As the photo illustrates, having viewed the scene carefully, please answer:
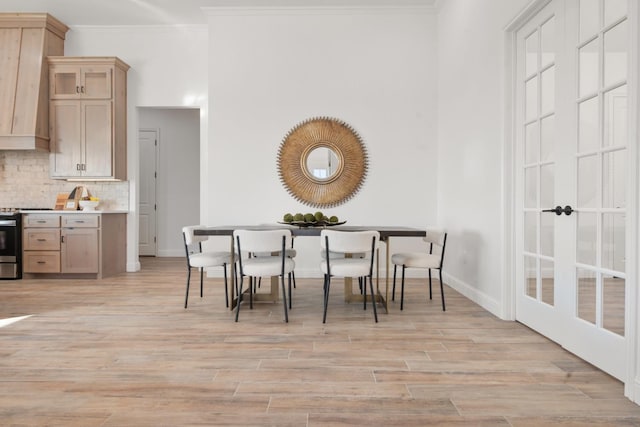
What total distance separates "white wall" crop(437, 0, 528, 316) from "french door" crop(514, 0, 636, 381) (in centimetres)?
22

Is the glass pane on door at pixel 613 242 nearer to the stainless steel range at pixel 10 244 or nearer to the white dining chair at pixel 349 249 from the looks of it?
the white dining chair at pixel 349 249

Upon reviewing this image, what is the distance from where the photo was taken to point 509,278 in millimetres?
3498

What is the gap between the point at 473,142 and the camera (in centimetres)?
426

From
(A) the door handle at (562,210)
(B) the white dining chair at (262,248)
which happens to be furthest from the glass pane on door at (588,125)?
(B) the white dining chair at (262,248)

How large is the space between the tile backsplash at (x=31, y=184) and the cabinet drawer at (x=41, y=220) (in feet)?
2.46

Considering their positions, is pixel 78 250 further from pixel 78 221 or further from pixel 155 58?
pixel 155 58

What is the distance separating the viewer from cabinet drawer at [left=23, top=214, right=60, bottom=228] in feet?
17.8

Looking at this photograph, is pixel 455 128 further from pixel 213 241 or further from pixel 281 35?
pixel 213 241

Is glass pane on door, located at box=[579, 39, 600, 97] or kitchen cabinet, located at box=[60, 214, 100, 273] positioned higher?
glass pane on door, located at box=[579, 39, 600, 97]

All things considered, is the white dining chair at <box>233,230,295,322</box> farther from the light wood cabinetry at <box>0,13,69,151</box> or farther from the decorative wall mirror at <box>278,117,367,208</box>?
the light wood cabinetry at <box>0,13,69,151</box>

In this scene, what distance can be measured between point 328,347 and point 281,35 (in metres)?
4.24

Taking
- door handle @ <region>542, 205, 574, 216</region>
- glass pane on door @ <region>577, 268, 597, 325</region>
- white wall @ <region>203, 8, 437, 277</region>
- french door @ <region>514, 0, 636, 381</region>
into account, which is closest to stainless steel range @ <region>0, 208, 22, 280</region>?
white wall @ <region>203, 8, 437, 277</region>

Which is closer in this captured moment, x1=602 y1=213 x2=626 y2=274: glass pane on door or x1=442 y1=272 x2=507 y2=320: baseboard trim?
x1=602 y1=213 x2=626 y2=274: glass pane on door

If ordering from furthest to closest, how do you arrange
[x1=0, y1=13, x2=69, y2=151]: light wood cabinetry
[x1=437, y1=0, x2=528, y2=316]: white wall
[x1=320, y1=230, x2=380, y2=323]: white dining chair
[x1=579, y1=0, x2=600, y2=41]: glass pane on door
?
[x1=0, y1=13, x2=69, y2=151]: light wood cabinetry < [x1=437, y1=0, x2=528, y2=316]: white wall < [x1=320, y1=230, x2=380, y2=323]: white dining chair < [x1=579, y1=0, x2=600, y2=41]: glass pane on door
